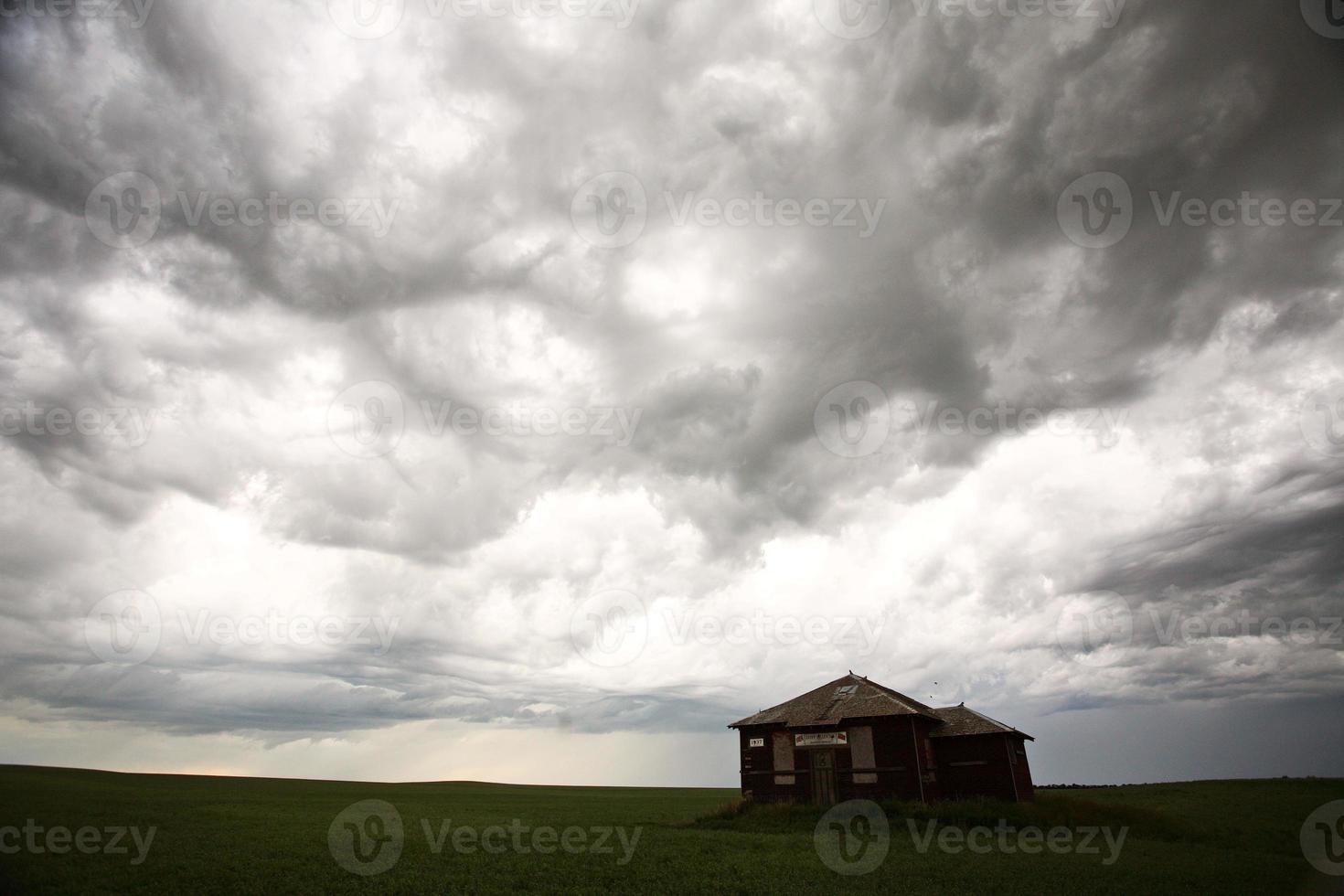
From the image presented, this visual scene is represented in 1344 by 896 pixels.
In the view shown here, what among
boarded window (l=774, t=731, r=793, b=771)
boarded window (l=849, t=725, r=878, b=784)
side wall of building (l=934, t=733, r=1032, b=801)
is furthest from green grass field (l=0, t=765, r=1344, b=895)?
boarded window (l=774, t=731, r=793, b=771)

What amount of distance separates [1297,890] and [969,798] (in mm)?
20223

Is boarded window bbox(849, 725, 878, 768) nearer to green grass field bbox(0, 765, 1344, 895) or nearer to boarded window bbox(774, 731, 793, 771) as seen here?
green grass field bbox(0, 765, 1344, 895)

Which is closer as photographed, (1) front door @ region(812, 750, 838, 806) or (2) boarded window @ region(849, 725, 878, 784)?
(2) boarded window @ region(849, 725, 878, 784)

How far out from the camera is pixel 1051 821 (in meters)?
33.2

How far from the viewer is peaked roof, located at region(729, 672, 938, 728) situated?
134ft

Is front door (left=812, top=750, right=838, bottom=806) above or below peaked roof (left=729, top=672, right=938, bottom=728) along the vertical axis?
below

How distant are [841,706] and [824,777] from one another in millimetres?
4631

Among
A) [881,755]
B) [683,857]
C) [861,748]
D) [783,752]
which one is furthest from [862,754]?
[683,857]

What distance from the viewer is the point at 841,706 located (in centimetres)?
4312

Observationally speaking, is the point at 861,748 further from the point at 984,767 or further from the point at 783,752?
the point at 984,767

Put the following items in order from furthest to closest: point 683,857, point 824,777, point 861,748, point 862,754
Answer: point 824,777 < point 861,748 < point 862,754 < point 683,857

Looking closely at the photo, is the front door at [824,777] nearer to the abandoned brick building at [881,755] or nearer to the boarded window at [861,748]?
the abandoned brick building at [881,755]

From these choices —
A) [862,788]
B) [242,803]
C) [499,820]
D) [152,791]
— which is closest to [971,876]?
[862,788]

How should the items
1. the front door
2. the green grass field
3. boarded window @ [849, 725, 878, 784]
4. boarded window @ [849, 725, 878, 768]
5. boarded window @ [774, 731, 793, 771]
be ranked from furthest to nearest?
boarded window @ [774, 731, 793, 771] < the front door < boarded window @ [849, 725, 878, 768] < boarded window @ [849, 725, 878, 784] < the green grass field
